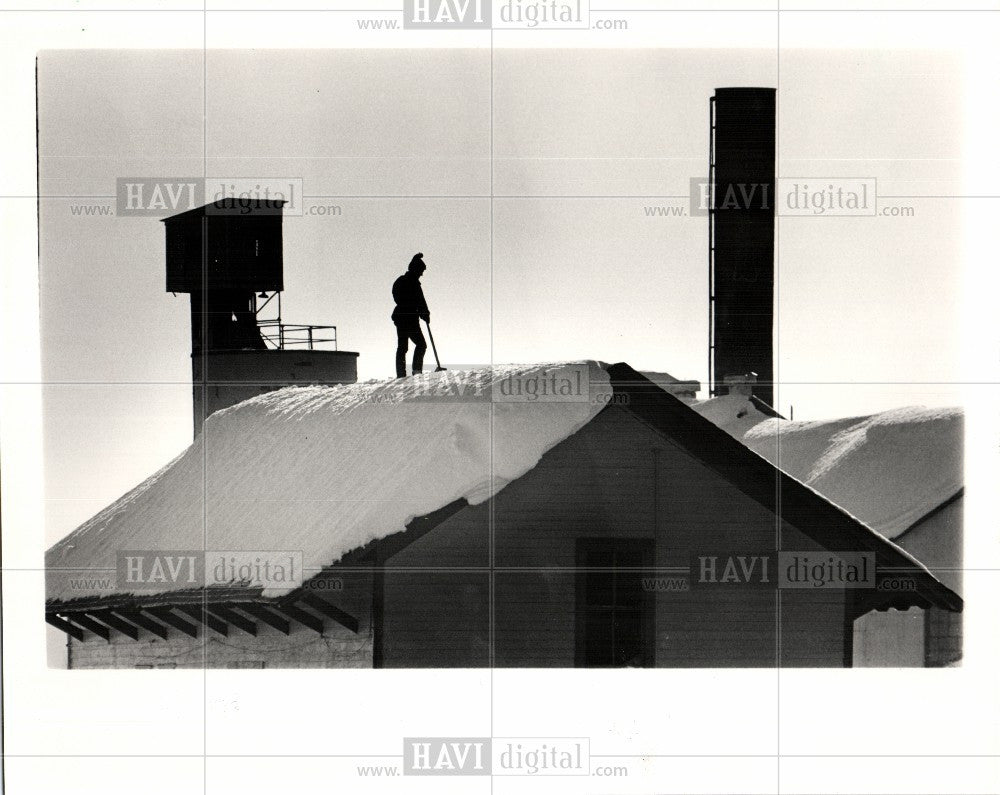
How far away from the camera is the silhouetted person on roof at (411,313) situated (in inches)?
493

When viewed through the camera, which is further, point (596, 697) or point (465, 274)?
point (465, 274)

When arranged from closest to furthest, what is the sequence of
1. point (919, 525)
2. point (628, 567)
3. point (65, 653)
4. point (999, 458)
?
1. point (999, 458)
2. point (628, 567)
3. point (65, 653)
4. point (919, 525)

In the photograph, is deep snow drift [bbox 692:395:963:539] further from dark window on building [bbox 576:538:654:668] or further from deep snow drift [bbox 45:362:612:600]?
deep snow drift [bbox 45:362:612:600]

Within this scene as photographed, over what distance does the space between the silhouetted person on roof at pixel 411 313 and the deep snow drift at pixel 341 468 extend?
0.38 metres

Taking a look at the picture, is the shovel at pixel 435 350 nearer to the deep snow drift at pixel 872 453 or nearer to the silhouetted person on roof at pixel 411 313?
the silhouetted person on roof at pixel 411 313

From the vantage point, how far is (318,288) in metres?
14.7

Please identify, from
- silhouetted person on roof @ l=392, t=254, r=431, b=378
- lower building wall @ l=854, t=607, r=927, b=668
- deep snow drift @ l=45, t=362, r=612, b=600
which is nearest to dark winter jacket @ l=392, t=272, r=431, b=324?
silhouetted person on roof @ l=392, t=254, r=431, b=378

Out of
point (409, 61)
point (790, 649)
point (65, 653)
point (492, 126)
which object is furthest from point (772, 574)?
point (65, 653)

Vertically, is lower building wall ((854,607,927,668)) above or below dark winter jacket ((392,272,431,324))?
below

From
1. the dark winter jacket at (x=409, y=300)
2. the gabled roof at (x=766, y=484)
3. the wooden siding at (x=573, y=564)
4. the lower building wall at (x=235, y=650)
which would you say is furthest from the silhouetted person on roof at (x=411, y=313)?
the lower building wall at (x=235, y=650)

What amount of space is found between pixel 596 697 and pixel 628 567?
1.17 metres

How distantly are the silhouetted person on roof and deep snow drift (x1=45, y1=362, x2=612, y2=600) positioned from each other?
38cm

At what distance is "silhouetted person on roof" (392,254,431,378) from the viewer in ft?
41.1

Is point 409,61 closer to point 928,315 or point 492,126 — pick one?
point 492,126
